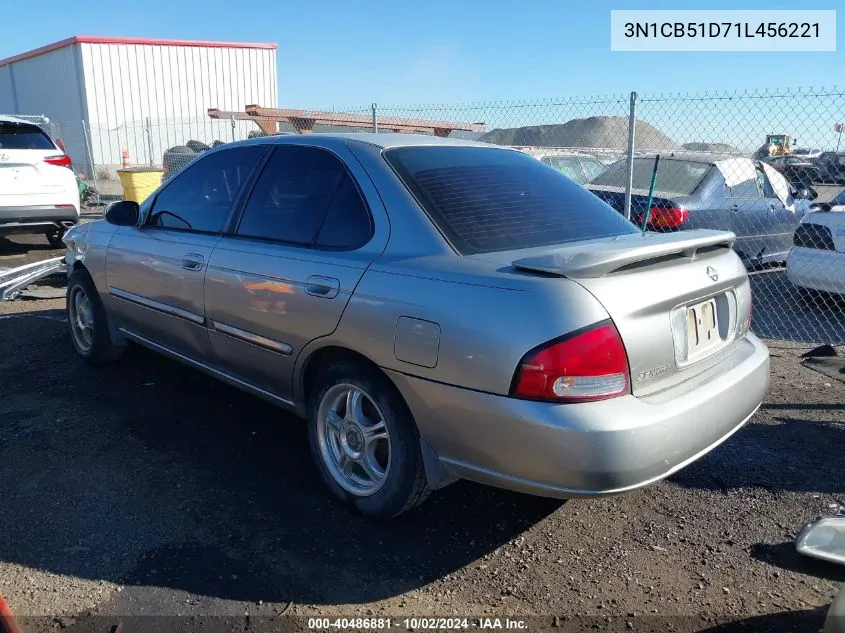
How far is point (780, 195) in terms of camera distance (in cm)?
874

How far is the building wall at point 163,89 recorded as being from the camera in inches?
1051

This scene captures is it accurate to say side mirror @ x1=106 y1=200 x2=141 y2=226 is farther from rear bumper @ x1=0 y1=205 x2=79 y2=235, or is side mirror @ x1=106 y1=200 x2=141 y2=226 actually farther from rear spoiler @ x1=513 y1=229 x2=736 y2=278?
rear bumper @ x1=0 y1=205 x2=79 y2=235

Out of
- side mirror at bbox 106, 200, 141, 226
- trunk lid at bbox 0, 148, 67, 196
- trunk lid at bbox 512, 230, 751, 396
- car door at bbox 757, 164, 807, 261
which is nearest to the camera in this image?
trunk lid at bbox 512, 230, 751, 396

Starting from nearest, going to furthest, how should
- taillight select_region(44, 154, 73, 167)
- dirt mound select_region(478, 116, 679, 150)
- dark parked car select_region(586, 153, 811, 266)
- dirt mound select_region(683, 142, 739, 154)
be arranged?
1. dirt mound select_region(683, 142, 739, 154)
2. dark parked car select_region(586, 153, 811, 266)
3. taillight select_region(44, 154, 73, 167)
4. dirt mound select_region(478, 116, 679, 150)

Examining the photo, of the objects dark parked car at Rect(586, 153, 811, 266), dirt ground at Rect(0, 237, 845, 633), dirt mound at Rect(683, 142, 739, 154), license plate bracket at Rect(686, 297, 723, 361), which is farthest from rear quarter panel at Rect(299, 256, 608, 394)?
dirt mound at Rect(683, 142, 739, 154)

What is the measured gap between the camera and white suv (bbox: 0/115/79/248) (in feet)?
30.2

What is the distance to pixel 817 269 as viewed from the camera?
6.53 m

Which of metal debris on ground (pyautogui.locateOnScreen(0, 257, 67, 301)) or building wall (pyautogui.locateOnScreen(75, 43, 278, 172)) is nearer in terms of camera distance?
metal debris on ground (pyautogui.locateOnScreen(0, 257, 67, 301))

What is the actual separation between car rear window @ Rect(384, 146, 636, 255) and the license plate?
0.59 m

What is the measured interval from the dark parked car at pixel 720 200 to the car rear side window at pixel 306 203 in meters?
4.57

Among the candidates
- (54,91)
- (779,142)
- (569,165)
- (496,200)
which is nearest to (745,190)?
(569,165)

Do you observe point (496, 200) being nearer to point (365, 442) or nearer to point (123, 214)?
point (365, 442)

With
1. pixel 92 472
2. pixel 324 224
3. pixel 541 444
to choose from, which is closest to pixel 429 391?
pixel 541 444

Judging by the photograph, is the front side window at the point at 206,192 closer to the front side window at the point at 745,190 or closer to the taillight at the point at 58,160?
the front side window at the point at 745,190
